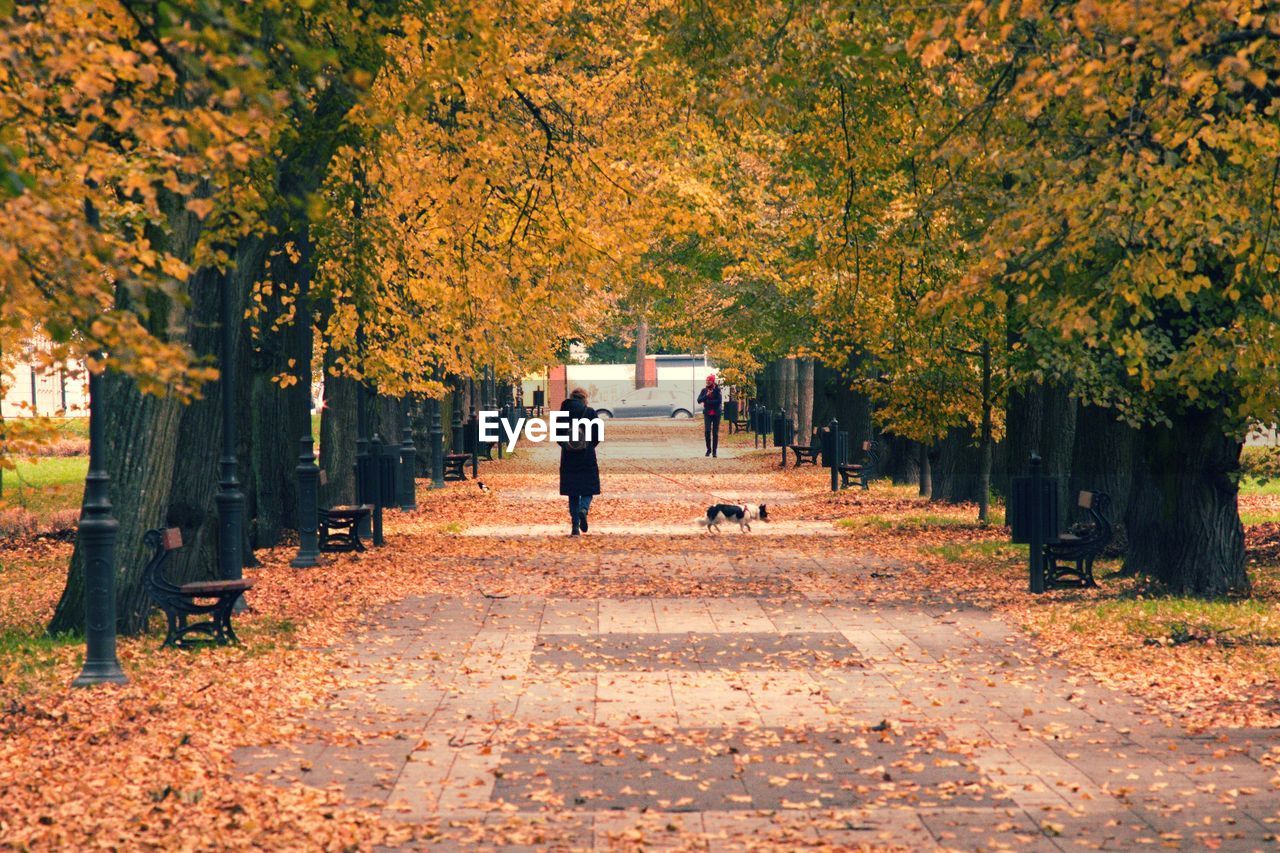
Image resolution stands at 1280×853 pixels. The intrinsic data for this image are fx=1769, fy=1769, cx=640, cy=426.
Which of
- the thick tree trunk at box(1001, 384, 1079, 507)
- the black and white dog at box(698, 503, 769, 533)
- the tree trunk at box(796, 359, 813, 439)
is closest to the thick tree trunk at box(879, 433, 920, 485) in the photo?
the black and white dog at box(698, 503, 769, 533)

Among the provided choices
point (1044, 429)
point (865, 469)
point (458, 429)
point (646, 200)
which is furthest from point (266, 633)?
point (458, 429)

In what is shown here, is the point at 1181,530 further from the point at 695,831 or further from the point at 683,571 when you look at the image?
the point at 695,831

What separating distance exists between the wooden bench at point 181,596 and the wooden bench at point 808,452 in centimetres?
2892

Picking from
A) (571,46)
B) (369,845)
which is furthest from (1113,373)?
(369,845)

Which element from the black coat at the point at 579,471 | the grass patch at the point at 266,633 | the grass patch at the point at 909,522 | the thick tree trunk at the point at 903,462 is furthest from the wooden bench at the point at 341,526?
Answer: the thick tree trunk at the point at 903,462

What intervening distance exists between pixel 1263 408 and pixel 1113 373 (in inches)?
107

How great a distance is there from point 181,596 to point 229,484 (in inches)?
86.1

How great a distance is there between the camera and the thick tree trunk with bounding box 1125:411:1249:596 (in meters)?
15.6

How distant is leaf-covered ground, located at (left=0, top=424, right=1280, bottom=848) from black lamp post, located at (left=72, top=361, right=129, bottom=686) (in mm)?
221

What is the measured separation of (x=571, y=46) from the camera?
65.8 feet

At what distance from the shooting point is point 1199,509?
51.2 feet

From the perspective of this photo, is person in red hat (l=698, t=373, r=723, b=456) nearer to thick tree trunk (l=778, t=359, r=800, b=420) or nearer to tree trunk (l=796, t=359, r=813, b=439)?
tree trunk (l=796, t=359, r=813, b=439)

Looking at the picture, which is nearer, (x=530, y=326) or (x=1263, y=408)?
(x=1263, y=408)

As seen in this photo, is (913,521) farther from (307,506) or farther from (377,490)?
(307,506)
